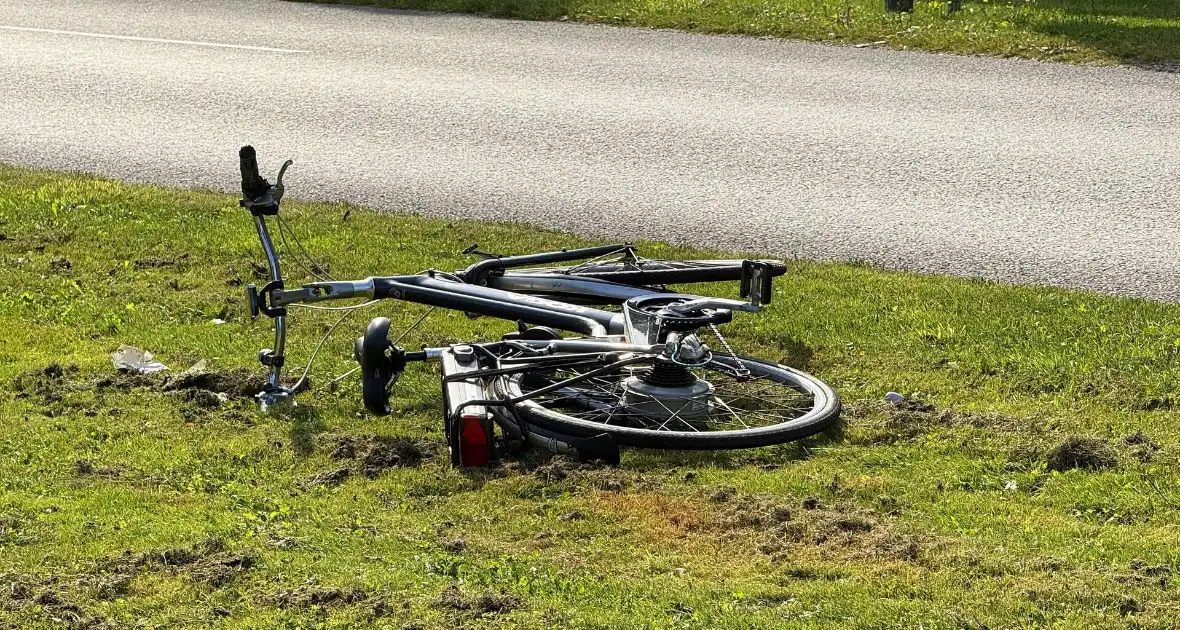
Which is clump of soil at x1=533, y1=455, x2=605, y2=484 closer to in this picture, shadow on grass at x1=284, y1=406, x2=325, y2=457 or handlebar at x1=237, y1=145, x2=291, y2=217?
shadow on grass at x1=284, y1=406, x2=325, y2=457

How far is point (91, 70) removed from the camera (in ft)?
41.6

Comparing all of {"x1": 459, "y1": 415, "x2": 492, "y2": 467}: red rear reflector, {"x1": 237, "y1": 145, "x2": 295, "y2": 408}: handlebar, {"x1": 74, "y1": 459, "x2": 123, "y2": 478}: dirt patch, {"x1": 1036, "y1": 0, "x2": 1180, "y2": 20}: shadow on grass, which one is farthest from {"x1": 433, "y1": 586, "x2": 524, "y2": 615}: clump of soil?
{"x1": 1036, "y1": 0, "x2": 1180, "y2": 20}: shadow on grass

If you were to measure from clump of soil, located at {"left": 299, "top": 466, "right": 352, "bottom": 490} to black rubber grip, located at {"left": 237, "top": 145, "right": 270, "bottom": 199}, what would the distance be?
134 cm

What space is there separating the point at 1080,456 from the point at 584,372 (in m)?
1.68

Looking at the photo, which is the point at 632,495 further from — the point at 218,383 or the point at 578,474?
the point at 218,383

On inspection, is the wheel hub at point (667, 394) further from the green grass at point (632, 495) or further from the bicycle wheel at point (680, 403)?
the green grass at point (632, 495)

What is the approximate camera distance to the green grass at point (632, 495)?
4.12 metres

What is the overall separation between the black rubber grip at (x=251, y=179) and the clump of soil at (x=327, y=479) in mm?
1344

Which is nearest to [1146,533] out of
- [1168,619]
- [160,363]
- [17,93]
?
[1168,619]

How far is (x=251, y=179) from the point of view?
5.89 meters

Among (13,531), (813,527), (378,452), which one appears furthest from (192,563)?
(813,527)

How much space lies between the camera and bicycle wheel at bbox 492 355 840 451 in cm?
507

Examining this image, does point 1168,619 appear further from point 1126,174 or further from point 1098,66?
point 1098,66

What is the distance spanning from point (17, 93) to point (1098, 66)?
27.1 ft
